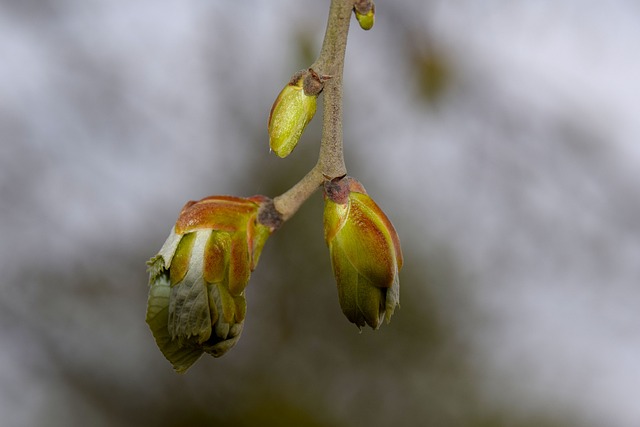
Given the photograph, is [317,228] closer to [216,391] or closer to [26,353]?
[216,391]

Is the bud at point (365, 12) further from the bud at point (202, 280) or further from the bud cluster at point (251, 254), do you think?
the bud at point (202, 280)

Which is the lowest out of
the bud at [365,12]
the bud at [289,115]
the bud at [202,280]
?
the bud at [202,280]

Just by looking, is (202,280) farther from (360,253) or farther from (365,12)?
(365,12)

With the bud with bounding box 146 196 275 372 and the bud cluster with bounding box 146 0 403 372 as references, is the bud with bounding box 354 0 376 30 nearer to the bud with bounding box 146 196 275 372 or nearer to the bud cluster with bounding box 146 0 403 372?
the bud cluster with bounding box 146 0 403 372

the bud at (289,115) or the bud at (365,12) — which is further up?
the bud at (365,12)

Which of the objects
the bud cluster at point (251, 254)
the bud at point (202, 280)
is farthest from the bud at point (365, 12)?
the bud at point (202, 280)

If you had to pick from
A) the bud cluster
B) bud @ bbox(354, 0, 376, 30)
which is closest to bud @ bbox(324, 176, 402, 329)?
the bud cluster

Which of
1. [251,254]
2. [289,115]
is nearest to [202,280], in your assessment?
[251,254]
